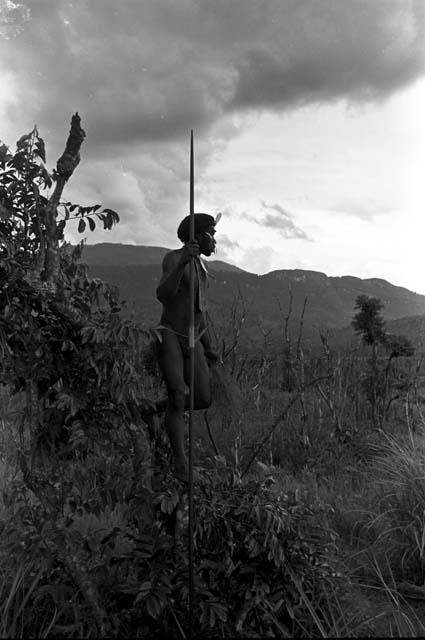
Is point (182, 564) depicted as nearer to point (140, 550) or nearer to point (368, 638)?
point (140, 550)

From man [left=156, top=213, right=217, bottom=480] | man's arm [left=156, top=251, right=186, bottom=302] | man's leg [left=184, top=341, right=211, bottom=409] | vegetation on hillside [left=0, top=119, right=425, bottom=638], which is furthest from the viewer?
man's leg [left=184, top=341, right=211, bottom=409]

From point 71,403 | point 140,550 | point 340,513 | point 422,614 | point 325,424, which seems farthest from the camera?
point 325,424

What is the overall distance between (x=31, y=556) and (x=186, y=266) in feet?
6.37

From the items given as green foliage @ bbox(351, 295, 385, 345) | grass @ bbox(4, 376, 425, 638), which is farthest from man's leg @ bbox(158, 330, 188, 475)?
green foliage @ bbox(351, 295, 385, 345)

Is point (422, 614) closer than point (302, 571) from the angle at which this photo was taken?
No

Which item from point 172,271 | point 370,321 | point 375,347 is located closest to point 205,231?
point 172,271

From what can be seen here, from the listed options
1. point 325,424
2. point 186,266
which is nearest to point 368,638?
point 186,266

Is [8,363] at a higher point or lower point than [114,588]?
higher

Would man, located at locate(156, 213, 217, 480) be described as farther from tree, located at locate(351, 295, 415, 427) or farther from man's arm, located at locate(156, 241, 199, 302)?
tree, located at locate(351, 295, 415, 427)

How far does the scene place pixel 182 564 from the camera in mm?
3229

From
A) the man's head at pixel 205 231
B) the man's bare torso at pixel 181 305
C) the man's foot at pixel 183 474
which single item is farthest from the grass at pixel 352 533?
the man's head at pixel 205 231

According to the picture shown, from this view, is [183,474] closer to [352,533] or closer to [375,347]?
[352,533]

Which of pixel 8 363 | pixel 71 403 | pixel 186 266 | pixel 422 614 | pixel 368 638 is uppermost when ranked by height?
pixel 186 266

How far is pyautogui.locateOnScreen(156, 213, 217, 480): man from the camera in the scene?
322cm
